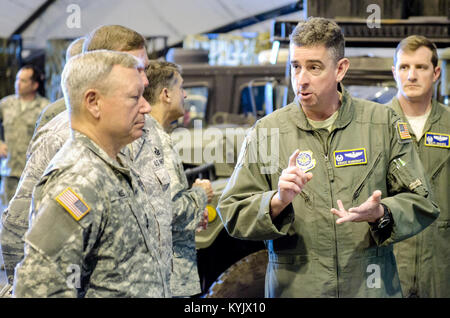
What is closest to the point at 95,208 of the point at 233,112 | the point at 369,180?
the point at 369,180

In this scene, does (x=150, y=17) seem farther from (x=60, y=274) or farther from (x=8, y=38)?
(x=60, y=274)

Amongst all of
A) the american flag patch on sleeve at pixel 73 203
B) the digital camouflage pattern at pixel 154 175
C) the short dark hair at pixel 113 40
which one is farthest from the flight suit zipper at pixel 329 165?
the american flag patch on sleeve at pixel 73 203

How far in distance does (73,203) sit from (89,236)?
12 centimetres

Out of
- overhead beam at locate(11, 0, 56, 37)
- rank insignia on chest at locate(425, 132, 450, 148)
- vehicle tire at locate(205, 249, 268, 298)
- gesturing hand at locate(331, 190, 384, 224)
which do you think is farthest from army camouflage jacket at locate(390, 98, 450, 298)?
overhead beam at locate(11, 0, 56, 37)

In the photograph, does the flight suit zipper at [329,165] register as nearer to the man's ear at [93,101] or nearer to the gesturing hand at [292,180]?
the gesturing hand at [292,180]

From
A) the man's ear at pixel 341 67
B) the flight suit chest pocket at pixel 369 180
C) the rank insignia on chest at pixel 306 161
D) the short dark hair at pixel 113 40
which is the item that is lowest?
the flight suit chest pocket at pixel 369 180

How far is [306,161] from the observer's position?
10.0 feet

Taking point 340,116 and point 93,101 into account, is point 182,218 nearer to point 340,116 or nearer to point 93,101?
point 340,116

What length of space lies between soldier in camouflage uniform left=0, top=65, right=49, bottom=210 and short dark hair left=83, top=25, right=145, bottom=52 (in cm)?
536

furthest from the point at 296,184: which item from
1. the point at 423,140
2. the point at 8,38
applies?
the point at 8,38

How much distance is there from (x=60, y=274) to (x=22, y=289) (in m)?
0.12

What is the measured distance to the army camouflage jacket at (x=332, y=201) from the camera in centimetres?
296

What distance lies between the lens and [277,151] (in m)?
3.10

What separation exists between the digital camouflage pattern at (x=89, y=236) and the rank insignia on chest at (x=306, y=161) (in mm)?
865
